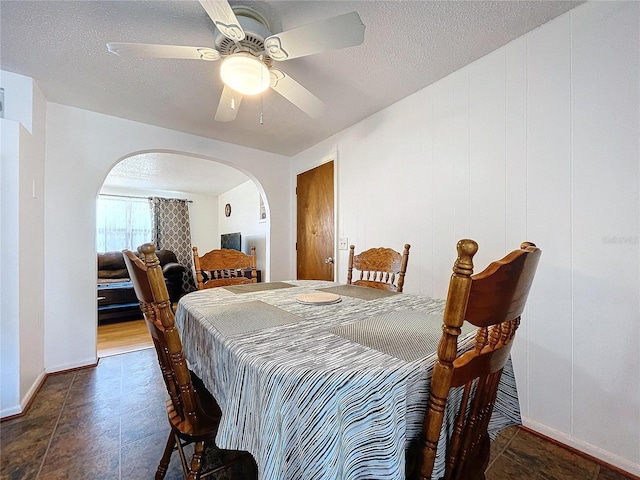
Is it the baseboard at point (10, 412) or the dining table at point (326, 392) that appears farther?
the baseboard at point (10, 412)

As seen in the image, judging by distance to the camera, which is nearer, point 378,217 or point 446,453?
point 446,453

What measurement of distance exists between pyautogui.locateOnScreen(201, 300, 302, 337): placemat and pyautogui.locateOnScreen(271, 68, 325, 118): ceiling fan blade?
1194mm

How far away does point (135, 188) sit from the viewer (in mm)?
5621

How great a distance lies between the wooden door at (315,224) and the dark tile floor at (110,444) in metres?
1.83

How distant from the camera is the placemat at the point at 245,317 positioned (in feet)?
2.94

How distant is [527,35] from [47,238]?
3602mm

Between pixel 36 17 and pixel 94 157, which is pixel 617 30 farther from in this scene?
Result: pixel 94 157

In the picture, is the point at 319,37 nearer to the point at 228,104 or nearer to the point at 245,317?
the point at 228,104

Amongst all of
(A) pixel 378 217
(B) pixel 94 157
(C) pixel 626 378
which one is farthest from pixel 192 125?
(C) pixel 626 378

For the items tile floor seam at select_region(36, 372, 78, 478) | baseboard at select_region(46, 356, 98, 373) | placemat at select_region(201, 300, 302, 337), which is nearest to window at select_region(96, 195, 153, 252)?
baseboard at select_region(46, 356, 98, 373)

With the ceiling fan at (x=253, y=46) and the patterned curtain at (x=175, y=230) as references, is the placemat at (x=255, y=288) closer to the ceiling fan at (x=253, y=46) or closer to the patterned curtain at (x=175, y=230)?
the ceiling fan at (x=253, y=46)

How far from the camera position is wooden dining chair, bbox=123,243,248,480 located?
75cm

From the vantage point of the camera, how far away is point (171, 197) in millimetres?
6090

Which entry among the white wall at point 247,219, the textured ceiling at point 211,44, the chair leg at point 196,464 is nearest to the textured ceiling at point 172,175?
the white wall at point 247,219
